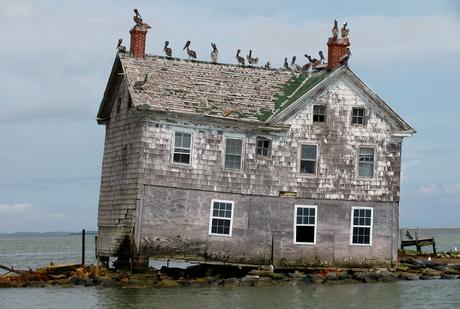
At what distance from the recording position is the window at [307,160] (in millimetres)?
41000

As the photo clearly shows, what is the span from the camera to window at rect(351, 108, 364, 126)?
41781 millimetres

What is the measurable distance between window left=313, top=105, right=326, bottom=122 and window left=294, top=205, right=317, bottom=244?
3682 millimetres

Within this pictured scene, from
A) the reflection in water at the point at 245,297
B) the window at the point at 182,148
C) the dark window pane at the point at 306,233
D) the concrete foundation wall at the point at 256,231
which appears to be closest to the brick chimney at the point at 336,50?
the concrete foundation wall at the point at 256,231

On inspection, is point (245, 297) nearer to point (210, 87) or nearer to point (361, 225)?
point (361, 225)

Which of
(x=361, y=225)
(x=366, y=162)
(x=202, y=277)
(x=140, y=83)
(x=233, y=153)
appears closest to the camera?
(x=140, y=83)

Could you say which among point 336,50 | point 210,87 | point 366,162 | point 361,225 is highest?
point 336,50

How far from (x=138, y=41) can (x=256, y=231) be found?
31.1 feet

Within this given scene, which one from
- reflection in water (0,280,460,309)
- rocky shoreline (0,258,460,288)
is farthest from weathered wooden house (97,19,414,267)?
reflection in water (0,280,460,309)

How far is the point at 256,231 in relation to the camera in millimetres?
40219

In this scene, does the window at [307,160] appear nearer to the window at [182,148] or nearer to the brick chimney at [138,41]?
the window at [182,148]

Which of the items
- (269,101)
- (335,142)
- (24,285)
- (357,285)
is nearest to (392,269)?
A: (357,285)

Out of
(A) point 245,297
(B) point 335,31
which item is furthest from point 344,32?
(A) point 245,297

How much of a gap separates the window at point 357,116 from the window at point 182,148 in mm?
7243

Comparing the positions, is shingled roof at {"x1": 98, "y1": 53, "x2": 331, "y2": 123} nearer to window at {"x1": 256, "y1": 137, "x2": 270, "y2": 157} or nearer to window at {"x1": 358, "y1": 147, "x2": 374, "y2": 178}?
window at {"x1": 256, "y1": 137, "x2": 270, "y2": 157}
